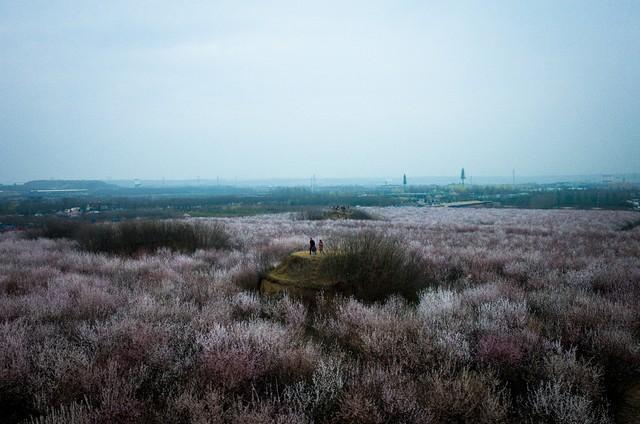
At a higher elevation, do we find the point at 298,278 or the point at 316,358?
the point at 298,278

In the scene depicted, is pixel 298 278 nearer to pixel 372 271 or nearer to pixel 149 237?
pixel 372 271

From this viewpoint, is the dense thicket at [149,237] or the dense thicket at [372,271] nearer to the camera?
the dense thicket at [372,271]

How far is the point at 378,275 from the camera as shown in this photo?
746 centimetres

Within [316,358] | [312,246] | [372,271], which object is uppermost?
[312,246]

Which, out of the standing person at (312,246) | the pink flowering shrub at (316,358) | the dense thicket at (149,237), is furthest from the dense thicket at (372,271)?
the dense thicket at (149,237)

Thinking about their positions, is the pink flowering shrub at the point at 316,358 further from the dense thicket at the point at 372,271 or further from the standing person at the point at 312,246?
the standing person at the point at 312,246

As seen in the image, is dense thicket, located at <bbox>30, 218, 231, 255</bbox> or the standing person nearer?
the standing person

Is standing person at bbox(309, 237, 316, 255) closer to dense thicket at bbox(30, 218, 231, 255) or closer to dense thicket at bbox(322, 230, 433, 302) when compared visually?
dense thicket at bbox(322, 230, 433, 302)

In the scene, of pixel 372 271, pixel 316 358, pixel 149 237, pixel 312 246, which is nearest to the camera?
pixel 316 358

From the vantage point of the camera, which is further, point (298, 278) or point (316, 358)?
point (298, 278)

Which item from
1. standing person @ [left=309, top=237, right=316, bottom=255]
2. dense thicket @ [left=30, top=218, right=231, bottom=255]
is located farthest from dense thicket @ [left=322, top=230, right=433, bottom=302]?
dense thicket @ [left=30, top=218, right=231, bottom=255]

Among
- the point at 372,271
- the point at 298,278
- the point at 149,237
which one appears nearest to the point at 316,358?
the point at 298,278

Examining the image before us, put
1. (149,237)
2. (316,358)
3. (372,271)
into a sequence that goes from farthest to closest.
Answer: (149,237), (372,271), (316,358)

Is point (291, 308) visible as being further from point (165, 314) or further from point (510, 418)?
point (510, 418)
